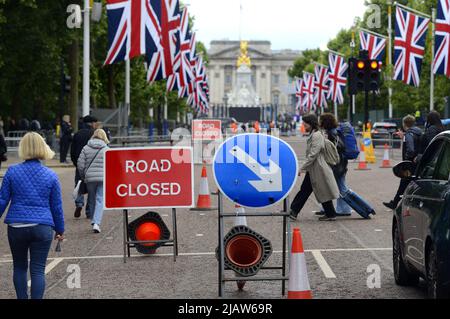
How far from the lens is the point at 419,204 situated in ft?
31.7

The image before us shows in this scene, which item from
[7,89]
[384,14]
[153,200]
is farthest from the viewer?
[384,14]

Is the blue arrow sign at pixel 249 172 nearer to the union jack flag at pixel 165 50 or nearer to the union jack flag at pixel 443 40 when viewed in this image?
the union jack flag at pixel 443 40

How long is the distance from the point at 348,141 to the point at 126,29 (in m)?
15.3

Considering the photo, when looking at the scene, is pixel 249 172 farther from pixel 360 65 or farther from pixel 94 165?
pixel 360 65

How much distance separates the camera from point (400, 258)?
10.8 metres

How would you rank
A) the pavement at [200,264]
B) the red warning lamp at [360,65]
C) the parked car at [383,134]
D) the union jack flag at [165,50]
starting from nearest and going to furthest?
the pavement at [200,264] < the red warning lamp at [360,65] < the union jack flag at [165,50] < the parked car at [383,134]

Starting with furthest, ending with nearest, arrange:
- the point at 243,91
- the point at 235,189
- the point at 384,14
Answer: the point at 243,91 < the point at 384,14 < the point at 235,189

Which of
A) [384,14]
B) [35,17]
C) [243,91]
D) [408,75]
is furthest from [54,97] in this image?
[243,91]

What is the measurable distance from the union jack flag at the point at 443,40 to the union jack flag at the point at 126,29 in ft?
36.8

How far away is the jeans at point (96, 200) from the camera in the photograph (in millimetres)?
17078

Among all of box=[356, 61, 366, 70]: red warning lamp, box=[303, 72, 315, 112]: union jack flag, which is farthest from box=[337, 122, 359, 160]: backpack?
box=[303, 72, 315, 112]: union jack flag

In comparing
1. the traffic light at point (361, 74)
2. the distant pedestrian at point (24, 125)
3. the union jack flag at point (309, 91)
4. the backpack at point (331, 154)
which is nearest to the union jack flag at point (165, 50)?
the traffic light at point (361, 74)
